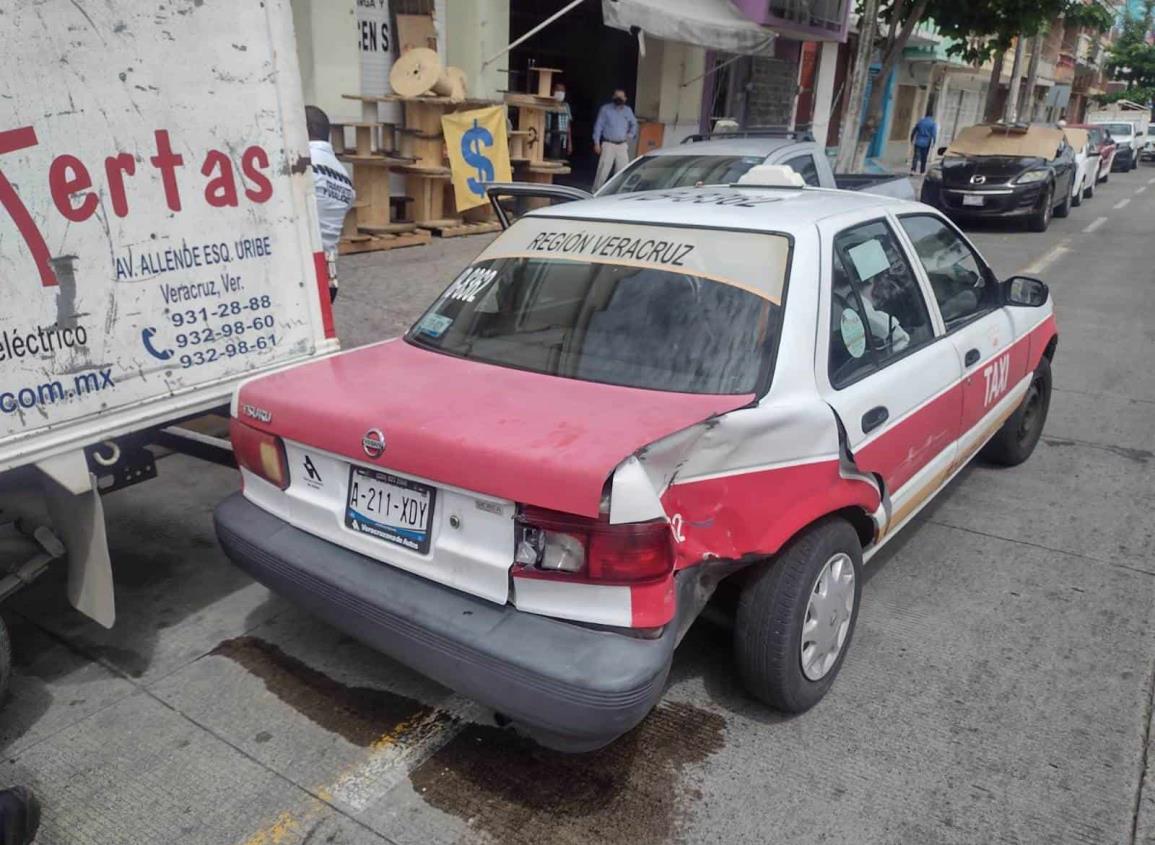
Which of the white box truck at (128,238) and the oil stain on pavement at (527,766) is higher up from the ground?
the white box truck at (128,238)

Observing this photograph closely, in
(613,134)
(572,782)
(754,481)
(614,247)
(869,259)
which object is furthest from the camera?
(613,134)

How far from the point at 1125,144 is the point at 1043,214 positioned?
21578 mm

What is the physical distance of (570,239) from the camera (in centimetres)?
A: 345

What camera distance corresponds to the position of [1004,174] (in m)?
14.7

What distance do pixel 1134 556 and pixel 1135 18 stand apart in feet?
203

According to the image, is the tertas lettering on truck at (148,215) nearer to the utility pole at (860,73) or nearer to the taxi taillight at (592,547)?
the taxi taillight at (592,547)

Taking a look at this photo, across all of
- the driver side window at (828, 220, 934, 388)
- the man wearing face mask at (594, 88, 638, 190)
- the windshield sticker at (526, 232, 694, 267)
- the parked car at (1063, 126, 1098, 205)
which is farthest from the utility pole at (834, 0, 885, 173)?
the windshield sticker at (526, 232, 694, 267)

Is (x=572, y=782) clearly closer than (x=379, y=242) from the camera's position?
Yes

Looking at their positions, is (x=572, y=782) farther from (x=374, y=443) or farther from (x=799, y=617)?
(x=374, y=443)

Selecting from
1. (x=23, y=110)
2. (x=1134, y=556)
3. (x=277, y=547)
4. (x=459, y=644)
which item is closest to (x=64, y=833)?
(x=277, y=547)

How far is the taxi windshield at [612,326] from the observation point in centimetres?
291

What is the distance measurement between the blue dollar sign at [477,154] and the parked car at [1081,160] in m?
10.9

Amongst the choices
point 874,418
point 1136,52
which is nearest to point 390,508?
point 874,418

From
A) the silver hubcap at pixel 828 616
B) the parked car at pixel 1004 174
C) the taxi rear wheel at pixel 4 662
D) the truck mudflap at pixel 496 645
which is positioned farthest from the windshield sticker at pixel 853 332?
the parked car at pixel 1004 174
